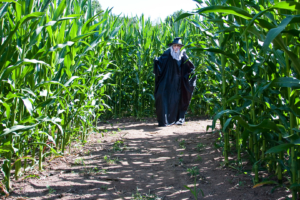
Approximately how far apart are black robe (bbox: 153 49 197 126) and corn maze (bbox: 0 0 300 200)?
2765 millimetres

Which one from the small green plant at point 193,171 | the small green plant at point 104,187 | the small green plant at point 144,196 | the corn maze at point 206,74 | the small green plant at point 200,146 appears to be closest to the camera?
the corn maze at point 206,74

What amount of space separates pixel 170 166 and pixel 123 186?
944 mm

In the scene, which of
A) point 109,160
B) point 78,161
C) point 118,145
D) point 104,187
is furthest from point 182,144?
point 104,187

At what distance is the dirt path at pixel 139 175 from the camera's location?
9.26ft

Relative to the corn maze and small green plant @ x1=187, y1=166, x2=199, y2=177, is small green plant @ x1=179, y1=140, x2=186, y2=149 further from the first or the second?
small green plant @ x1=187, y1=166, x2=199, y2=177

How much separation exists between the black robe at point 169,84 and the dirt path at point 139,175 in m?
2.32

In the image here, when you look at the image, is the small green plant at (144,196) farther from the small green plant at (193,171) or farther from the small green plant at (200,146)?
the small green plant at (200,146)

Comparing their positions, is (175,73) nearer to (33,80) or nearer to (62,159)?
(62,159)

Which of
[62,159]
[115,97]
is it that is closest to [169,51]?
[115,97]

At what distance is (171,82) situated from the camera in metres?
7.46

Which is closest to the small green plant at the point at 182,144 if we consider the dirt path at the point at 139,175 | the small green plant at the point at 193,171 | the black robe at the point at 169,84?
the dirt path at the point at 139,175

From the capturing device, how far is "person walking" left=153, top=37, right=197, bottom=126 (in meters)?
7.34

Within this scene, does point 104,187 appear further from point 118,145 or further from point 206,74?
point 206,74

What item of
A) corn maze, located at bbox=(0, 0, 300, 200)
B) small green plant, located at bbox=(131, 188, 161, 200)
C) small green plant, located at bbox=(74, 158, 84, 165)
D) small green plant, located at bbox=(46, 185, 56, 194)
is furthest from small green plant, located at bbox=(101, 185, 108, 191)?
small green plant, located at bbox=(74, 158, 84, 165)
